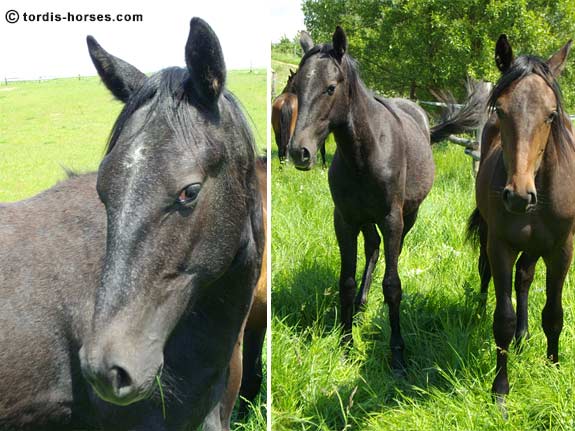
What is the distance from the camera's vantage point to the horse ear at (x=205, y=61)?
4.77 ft

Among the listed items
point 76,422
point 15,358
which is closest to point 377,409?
point 76,422

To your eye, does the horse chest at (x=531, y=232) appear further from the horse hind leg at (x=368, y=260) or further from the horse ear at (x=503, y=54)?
the horse hind leg at (x=368, y=260)

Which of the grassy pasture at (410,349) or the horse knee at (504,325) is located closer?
the grassy pasture at (410,349)

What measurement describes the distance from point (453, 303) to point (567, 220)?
1.19 m

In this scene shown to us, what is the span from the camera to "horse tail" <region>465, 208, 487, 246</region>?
184 inches

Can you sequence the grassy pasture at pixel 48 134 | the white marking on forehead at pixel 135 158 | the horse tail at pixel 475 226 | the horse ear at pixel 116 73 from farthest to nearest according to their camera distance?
1. the horse tail at pixel 475 226
2. the grassy pasture at pixel 48 134
3. the horse ear at pixel 116 73
4. the white marking on forehead at pixel 135 158

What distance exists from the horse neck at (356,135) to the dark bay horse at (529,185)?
0.88 metres

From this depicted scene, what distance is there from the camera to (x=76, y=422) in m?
2.03

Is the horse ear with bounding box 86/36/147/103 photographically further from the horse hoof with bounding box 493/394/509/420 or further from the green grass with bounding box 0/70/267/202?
the horse hoof with bounding box 493/394/509/420

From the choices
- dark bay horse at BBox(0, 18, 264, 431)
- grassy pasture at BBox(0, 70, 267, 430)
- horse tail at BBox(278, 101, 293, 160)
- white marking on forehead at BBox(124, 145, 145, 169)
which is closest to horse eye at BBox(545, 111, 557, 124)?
dark bay horse at BBox(0, 18, 264, 431)

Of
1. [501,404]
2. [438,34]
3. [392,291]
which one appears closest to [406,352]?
[392,291]

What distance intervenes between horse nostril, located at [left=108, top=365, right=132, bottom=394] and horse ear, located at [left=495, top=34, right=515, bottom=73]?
9.32ft

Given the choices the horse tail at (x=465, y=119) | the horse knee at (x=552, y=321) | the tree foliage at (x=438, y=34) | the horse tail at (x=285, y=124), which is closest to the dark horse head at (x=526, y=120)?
the horse knee at (x=552, y=321)

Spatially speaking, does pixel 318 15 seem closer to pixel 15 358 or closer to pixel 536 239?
pixel 536 239
